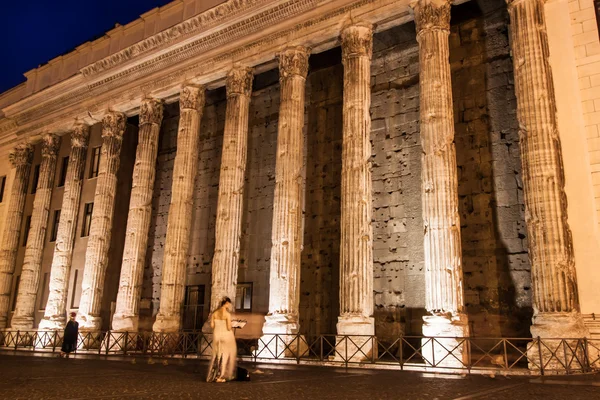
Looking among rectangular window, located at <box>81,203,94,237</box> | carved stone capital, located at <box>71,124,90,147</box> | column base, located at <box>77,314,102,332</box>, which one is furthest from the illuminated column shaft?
rectangular window, located at <box>81,203,94,237</box>

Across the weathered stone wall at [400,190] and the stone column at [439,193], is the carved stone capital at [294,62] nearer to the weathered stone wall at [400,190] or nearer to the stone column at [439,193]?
the weathered stone wall at [400,190]

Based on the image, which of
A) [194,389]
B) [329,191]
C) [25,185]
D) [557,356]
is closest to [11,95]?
[25,185]

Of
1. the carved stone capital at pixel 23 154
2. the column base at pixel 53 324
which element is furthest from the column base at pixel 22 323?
the carved stone capital at pixel 23 154

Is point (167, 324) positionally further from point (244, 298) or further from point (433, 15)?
point (433, 15)

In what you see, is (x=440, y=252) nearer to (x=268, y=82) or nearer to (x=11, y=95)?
(x=268, y=82)

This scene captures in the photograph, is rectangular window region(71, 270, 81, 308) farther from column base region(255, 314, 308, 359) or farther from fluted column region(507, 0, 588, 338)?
fluted column region(507, 0, 588, 338)

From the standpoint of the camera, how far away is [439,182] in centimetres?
1266

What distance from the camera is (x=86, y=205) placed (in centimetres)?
2256

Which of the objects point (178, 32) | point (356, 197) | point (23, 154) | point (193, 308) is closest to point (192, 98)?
point (178, 32)

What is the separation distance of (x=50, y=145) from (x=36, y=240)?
13.9 ft

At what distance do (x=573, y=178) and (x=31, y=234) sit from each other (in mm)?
20844

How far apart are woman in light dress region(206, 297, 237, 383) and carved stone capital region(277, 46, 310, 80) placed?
9.95 metres

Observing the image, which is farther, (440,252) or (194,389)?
(440,252)

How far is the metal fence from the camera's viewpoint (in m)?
10.2
